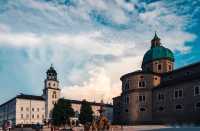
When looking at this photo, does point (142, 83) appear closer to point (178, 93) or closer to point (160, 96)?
point (160, 96)

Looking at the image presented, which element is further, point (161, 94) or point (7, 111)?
point (7, 111)

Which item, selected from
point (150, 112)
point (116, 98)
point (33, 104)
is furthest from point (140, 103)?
point (33, 104)

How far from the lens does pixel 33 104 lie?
413 feet

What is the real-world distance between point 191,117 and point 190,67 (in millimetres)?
13448

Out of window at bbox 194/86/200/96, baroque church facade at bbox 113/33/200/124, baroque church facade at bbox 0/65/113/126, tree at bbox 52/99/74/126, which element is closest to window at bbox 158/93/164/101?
baroque church facade at bbox 113/33/200/124

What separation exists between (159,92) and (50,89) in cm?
5970

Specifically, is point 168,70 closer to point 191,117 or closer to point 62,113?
point 191,117

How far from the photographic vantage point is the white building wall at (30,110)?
124000 millimetres

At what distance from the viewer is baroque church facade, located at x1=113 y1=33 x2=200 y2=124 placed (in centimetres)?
6241

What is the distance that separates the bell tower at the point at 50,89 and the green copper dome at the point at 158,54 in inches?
1913

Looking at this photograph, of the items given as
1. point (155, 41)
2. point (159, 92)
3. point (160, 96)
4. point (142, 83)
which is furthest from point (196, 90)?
point (155, 41)

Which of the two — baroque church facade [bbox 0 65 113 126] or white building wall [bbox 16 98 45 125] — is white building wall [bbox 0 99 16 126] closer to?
baroque church facade [bbox 0 65 113 126]

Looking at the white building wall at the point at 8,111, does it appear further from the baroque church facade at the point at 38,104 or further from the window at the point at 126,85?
the window at the point at 126,85

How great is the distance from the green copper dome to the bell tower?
48595mm
